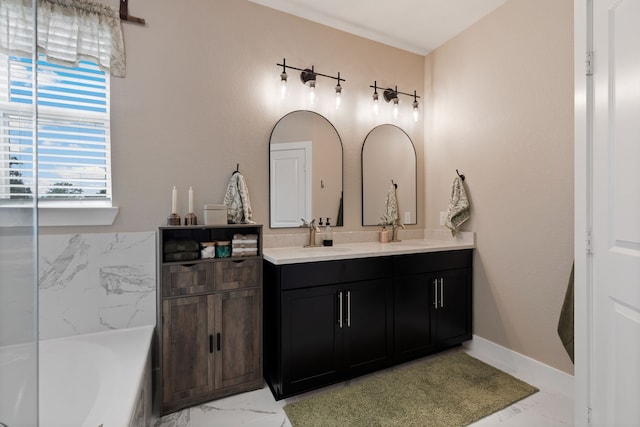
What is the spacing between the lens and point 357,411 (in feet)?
5.83

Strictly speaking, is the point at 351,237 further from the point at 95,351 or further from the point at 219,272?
the point at 95,351

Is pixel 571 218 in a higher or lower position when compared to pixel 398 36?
lower

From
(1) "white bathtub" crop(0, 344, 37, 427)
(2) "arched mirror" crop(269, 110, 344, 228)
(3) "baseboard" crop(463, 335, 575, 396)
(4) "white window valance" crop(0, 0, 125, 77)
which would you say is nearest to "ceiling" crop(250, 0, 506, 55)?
(2) "arched mirror" crop(269, 110, 344, 228)

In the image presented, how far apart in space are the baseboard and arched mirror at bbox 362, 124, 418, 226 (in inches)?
49.0

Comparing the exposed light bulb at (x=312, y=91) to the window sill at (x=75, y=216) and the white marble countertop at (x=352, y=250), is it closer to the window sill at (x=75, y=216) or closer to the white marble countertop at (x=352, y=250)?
the white marble countertop at (x=352, y=250)

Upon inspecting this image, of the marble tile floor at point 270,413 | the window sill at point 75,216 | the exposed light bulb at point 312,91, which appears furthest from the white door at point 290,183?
the marble tile floor at point 270,413

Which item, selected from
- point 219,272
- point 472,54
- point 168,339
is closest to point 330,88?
point 472,54

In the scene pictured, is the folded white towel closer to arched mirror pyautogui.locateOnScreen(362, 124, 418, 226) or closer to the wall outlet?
arched mirror pyautogui.locateOnScreen(362, 124, 418, 226)

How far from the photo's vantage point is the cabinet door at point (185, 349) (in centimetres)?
176

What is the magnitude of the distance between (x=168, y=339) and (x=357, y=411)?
48.1 inches

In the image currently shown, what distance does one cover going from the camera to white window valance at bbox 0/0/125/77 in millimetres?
1763

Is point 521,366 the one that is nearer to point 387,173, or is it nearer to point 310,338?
point 310,338

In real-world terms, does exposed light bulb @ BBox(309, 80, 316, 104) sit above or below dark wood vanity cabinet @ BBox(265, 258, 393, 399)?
above

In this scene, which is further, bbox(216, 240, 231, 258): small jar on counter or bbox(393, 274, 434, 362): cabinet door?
bbox(393, 274, 434, 362): cabinet door
